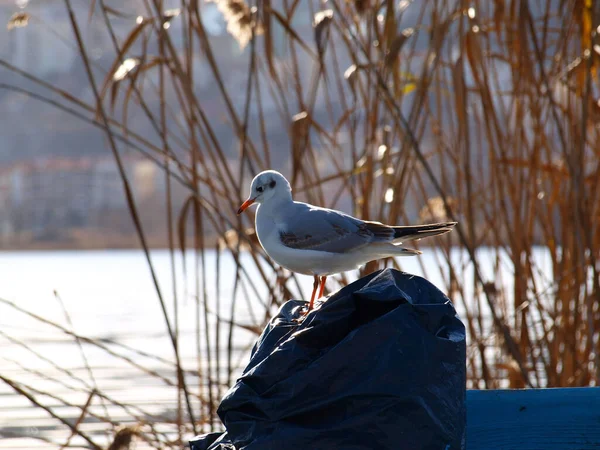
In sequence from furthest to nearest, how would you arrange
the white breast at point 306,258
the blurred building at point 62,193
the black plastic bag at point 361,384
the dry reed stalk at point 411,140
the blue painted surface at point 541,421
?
the blurred building at point 62,193
the dry reed stalk at point 411,140
the white breast at point 306,258
the blue painted surface at point 541,421
the black plastic bag at point 361,384

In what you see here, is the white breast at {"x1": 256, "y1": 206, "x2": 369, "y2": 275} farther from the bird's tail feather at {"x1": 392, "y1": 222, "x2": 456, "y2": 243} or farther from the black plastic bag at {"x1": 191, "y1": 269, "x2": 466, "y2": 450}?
the black plastic bag at {"x1": 191, "y1": 269, "x2": 466, "y2": 450}

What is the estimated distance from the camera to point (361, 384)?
4.20ft

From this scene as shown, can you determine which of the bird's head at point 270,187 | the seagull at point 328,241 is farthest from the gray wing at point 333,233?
the bird's head at point 270,187

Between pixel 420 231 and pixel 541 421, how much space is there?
1.34ft

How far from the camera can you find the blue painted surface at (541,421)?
1.44 meters

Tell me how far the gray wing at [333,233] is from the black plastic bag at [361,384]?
1.11 feet

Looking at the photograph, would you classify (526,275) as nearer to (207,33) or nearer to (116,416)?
(207,33)

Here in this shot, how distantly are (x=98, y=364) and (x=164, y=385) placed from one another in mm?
927

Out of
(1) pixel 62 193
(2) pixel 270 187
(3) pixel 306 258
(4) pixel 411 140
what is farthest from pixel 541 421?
(1) pixel 62 193

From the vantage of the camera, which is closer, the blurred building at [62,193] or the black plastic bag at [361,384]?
the black plastic bag at [361,384]

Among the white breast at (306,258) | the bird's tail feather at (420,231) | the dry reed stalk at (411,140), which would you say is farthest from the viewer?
the dry reed stalk at (411,140)

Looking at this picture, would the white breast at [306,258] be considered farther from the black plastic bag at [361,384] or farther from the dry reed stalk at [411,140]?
the dry reed stalk at [411,140]

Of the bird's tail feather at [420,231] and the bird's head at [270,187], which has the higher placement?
the bird's head at [270,187]

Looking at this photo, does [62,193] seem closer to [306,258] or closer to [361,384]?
[306,258]
